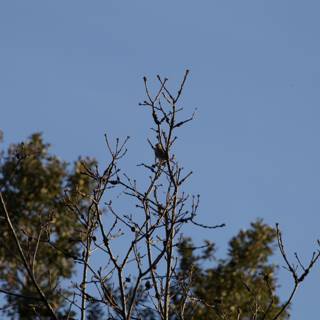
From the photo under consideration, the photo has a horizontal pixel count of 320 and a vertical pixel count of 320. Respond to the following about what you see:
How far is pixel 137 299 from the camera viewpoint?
6.45 m

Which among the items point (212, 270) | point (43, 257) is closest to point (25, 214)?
point (43, 257)

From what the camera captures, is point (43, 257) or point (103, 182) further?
point (43, 257)

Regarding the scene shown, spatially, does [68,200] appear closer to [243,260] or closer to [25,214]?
[243,260]

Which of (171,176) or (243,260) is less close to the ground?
(243,260)

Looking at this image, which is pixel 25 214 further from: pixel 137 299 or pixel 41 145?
pixel 137 299

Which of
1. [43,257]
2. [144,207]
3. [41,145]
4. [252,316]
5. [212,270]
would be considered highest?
[41,145]

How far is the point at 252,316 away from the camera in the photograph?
6398 millimetres

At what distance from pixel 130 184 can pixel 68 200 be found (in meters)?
0.44

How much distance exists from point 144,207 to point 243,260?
1402 centimetres

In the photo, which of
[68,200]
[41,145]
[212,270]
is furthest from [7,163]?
[68,200]

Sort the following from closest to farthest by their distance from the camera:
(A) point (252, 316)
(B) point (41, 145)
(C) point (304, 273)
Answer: (C) point (304, 273) < (A) point (252, 316) < (B) point (41, 145)

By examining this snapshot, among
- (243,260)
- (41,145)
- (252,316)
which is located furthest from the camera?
(41,145)

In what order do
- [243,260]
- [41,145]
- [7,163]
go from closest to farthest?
[243,260], [7,163], [41,145]

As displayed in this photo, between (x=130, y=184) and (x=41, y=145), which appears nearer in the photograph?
(x=130, y=184)
